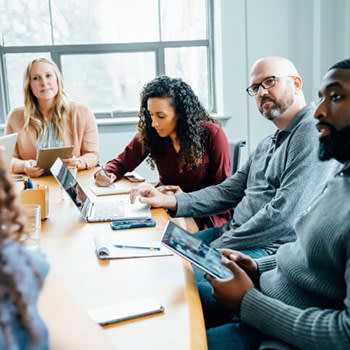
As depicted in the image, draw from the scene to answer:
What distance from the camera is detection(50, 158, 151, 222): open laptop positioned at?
1639 millimetres

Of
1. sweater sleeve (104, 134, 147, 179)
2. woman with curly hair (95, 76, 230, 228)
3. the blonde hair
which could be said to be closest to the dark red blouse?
woman with curly hair (95, 76, 230, 228)

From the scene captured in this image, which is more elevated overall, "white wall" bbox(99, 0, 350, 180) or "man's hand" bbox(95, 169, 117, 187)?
"white wall" bbox(99, 0, 350, 180)

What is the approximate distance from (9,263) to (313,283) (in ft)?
2.39

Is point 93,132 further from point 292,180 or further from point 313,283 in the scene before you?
point 313,283

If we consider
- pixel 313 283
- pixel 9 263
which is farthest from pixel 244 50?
pixel 9 263

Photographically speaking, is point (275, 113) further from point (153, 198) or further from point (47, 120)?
point (47, 120)

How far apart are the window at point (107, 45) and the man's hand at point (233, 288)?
9.49ft

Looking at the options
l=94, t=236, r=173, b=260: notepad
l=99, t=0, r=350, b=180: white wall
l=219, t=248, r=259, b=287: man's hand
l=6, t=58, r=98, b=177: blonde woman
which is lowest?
l=219, t=248, r=259, b=287: man's hand

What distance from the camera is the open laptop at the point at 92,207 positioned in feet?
5.38

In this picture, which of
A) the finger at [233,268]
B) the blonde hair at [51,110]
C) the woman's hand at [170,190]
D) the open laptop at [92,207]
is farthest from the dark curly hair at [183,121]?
the finger at [233,268]

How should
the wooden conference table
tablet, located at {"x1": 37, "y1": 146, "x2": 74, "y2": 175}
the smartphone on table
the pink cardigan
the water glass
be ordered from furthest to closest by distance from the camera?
the pink cardigan < tablet, located at {"x1": 37, "y1": 146, "x2": 74, "y2": 175} < the smartphone on table < the water glass < the wooden conference table

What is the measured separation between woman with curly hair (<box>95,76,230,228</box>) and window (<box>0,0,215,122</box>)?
161cm

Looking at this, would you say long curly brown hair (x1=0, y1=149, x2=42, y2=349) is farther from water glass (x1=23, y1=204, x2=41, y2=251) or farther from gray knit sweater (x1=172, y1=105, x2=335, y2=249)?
gray knit sweater (x1=172, y1=105, x2=335, y2=249)

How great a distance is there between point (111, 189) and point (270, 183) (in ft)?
2.53
